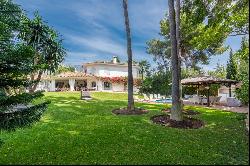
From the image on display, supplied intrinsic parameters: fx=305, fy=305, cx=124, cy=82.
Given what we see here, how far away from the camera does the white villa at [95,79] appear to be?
219 ft

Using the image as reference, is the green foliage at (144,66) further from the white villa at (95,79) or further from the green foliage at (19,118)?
the green foliage at (19,118)

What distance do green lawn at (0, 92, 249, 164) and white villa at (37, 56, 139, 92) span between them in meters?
49.3

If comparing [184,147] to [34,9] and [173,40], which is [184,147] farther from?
[34,9]

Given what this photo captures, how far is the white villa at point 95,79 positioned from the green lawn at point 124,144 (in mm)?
49272

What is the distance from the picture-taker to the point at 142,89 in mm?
47969

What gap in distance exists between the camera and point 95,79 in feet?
223

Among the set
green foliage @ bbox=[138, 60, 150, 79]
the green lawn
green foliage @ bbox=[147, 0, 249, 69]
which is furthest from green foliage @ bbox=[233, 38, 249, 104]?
green foliage @ bbox=[138, 60, 150, 79]

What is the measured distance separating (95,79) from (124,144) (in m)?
55.9

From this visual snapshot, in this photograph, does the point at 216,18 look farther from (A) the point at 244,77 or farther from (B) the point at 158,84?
(B) the point at 158,84

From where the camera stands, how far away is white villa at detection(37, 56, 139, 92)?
6688cm

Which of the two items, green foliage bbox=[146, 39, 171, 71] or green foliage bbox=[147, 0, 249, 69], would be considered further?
green foliage bbox=[146, 39, 171, 71]

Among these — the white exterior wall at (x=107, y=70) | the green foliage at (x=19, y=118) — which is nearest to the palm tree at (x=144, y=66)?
the white exterior wall at (x=107, y=70)

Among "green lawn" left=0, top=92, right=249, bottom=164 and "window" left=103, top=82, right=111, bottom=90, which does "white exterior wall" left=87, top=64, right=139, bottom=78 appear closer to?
"window" left=103, top=82, right=111, bottom=90

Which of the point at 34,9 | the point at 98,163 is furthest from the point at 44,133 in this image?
the point at 34,9
